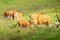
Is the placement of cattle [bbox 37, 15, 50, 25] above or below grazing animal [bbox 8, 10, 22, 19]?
above

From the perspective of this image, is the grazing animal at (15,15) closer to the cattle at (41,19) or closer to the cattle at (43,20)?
the cattle at (41,19)

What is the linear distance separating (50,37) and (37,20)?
8.60 metres

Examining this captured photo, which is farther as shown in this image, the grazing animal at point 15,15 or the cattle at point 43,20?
the grazing animal at point 15,15

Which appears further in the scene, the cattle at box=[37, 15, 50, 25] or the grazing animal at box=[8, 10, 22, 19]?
the grazing animal at box=[8, 10, 22, 19]

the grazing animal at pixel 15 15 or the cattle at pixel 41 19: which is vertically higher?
the cattle at pixel 41 19

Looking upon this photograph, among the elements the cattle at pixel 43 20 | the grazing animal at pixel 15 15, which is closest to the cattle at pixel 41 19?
the cattle at pixel 43 20

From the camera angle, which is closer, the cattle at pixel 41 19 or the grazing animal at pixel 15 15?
the cattle at pixel 41 19

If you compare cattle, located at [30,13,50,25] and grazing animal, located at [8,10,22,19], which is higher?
cattle, located at [30,13,50,25]

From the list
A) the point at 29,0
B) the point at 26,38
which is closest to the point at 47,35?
the point at 26,38

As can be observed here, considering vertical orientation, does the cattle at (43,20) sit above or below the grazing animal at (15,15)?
above

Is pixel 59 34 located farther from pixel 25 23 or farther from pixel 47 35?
pixel 25 23

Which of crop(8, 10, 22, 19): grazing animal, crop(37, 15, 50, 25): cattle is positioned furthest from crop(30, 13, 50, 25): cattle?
crop(8, 10, 22, 19): grazing animal

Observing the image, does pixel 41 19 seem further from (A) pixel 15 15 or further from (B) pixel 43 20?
(A) pixel 15 15

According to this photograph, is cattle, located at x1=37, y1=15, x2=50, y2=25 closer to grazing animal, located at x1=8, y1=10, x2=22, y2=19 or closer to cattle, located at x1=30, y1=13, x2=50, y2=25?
cattle, located at x1=30, y1=13, x2=50, y2=25
